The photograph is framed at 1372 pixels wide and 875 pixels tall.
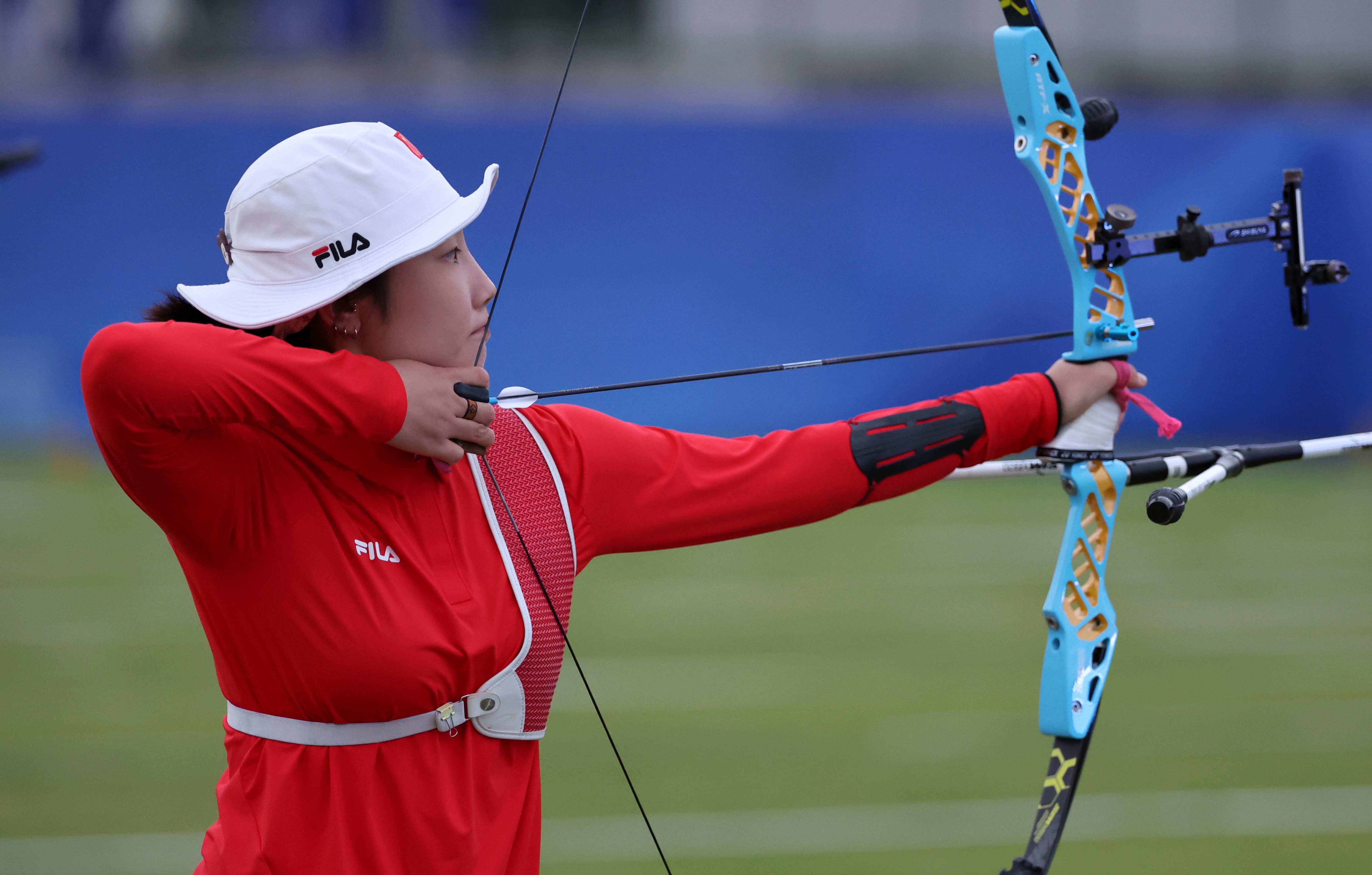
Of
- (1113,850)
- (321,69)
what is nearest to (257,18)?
(321,69)

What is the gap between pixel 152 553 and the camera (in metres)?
7.11

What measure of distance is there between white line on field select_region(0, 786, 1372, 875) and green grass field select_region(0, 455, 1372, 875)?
14 millimetres

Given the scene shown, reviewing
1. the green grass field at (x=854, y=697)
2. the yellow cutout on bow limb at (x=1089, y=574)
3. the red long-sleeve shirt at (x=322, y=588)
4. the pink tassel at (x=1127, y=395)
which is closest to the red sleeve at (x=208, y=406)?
the red long-sleeve shirt at (x=322, y=588)

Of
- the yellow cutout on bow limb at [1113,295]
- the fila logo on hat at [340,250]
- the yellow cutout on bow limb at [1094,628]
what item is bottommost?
the yellow cutout on bow limb at [1094,628]

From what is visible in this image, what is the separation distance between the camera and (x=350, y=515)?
1365 millimetres

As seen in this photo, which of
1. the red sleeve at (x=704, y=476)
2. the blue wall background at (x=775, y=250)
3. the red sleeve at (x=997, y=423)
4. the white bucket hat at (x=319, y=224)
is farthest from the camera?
the blue wall background at (x=775, y=250)

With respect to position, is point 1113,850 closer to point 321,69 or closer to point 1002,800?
point 1002,800

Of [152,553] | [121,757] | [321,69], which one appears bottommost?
[152,553]

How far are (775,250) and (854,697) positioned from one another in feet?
16.4

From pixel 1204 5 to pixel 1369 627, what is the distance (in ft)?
26.6

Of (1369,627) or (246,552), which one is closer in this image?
(246,552)

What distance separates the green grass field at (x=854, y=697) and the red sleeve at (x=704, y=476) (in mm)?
2007

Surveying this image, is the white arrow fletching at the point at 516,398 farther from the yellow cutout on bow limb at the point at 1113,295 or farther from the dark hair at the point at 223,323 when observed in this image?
the yellow cutout on bow limb at the point at 1113,295

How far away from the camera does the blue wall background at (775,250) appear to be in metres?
8.83
